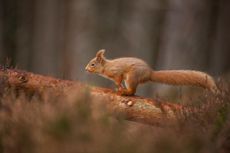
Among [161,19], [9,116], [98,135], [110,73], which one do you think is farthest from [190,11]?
[161,19]

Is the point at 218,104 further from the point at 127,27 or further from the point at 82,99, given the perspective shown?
the point at 127,27

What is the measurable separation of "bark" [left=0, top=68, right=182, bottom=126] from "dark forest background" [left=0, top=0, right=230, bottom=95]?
10.1 m

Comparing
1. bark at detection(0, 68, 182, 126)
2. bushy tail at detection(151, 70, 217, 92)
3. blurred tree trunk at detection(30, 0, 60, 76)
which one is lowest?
blurred tree trunk at detection(30, 0, 60, 76)

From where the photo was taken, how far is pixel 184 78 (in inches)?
249

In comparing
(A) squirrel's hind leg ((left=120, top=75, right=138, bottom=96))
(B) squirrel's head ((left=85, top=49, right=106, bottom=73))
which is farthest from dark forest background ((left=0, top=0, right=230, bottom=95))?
(A) squirrel's hind leg ((left=120, top=75, right=138, bottom=96))

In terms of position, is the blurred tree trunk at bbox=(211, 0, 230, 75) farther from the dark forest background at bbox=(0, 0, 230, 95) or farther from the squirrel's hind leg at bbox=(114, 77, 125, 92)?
the squirrel's hind leg at bbox=(114, 77, 125, 92)

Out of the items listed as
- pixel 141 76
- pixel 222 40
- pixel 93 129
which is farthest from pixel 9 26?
pixel 93 129

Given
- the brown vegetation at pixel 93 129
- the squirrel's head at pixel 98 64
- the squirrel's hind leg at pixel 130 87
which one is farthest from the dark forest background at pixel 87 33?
the brown vegetation at pixel 93 129

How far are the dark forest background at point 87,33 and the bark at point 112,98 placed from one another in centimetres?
1009

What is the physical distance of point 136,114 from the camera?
5.95m

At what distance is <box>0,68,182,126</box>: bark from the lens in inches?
228

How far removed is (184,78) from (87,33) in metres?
12.1

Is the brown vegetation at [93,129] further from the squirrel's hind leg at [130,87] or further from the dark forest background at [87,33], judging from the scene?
the dark forest background at [87,33]

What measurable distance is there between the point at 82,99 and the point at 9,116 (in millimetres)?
881
